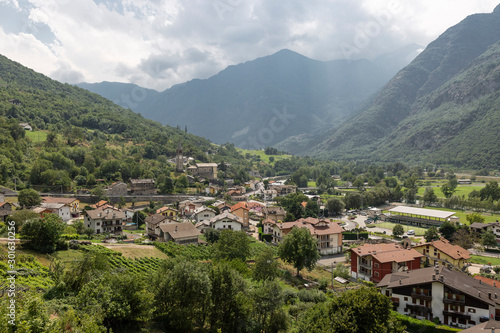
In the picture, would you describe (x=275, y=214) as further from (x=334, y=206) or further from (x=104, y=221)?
(x=104, y=221)

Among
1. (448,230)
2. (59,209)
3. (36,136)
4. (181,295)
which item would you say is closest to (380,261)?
(448,230)

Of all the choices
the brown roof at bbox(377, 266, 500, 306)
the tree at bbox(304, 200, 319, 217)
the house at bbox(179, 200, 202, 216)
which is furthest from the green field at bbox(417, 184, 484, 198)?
the brown roof at bbox(377, 266, 500, 306)

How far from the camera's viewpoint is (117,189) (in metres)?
70.7

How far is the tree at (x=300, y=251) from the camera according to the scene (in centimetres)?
3597

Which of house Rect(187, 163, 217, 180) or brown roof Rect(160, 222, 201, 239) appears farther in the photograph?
house Rect(187, 163, 217, 180)

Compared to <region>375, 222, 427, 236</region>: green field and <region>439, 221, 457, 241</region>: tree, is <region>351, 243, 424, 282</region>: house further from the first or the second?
<region>375, 222, 427, 236</region>: green field

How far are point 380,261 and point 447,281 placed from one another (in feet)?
29.5

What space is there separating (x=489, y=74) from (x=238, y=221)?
19411 cm

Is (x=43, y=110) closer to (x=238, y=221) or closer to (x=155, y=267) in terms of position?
(x=238, y=221)

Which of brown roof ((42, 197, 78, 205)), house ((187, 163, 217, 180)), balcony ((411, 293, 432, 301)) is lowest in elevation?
balcony ((411, 293, 432, 301))

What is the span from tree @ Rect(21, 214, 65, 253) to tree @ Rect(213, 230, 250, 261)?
15368 mm

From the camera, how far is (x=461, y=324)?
25.8 metres

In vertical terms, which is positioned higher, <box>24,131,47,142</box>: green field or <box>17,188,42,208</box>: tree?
<box>24,131,47,142</box>: green field

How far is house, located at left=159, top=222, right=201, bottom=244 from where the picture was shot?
4244cm
